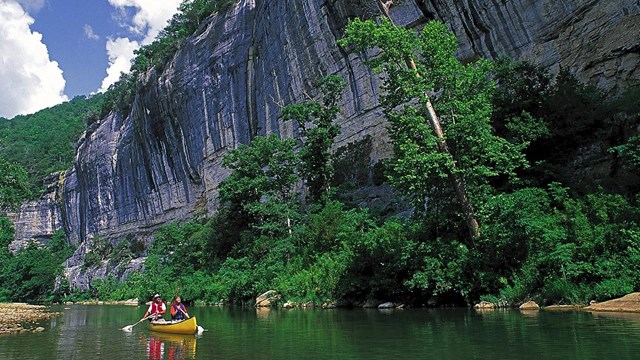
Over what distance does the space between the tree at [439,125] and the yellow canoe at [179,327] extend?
7.05m

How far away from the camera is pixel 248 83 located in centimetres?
4541

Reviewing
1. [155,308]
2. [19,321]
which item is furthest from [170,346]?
[19,321]

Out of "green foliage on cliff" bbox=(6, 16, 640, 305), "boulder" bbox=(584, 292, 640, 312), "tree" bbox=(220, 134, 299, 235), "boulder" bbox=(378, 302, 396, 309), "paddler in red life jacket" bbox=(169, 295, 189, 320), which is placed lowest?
"boulder" bbox=(584, 292, 640, 312)

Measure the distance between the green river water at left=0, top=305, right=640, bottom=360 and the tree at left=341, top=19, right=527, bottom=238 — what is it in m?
4.05

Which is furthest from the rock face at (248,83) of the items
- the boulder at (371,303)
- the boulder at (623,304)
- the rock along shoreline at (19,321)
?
the rock along shoreline at (19,321)

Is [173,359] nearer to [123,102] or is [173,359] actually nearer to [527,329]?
[527,329]

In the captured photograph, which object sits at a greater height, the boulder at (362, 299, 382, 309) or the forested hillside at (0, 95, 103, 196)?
the forested hillside at (0, 95, 103, 196)

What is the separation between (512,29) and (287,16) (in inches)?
699

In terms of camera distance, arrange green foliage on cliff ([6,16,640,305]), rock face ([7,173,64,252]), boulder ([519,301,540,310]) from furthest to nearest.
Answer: rock face ([7,173,64,252]) → boulder ([519,301,540,310]) → green foliage on cliff ([6,16,640,305])

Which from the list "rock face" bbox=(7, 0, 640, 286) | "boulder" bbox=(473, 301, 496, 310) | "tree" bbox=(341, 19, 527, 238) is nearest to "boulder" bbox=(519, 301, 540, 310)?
"boulder" bbox=(473, 301, 496, 310)

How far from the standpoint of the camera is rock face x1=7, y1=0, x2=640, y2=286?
24.4 m

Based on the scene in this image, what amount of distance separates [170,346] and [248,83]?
36700 millimetres

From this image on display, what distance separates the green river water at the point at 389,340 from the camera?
7.81 m

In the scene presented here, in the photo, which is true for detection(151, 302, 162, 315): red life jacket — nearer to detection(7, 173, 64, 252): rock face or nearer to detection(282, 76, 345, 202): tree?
detection(282, 76, 345, 202): tree
